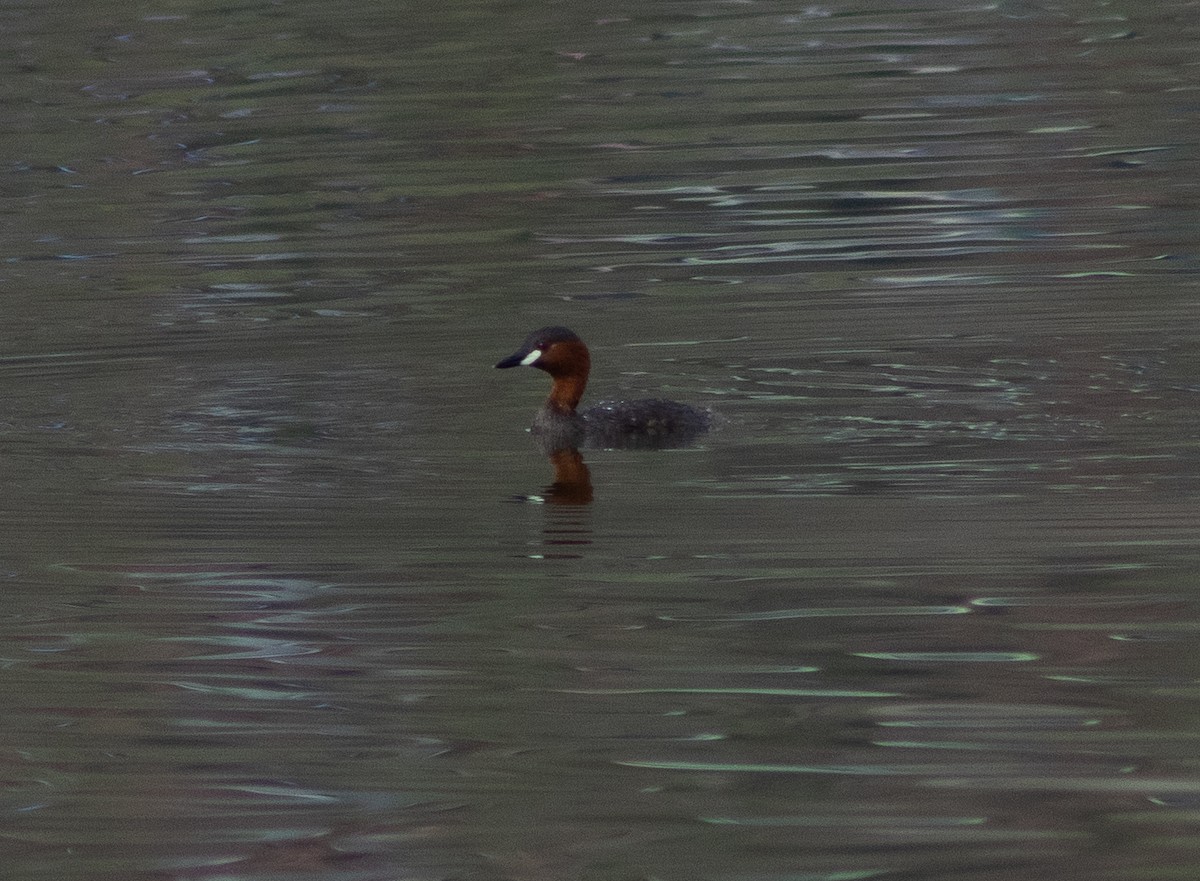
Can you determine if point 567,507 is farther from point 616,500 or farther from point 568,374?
point 568,374

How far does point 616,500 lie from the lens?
6582 mm

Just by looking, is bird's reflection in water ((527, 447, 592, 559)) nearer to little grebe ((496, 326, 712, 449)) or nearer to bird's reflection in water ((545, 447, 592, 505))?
bird's reflection in water ((545, 447, 592, 505))

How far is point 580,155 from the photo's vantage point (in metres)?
12.9

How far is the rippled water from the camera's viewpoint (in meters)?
4.30

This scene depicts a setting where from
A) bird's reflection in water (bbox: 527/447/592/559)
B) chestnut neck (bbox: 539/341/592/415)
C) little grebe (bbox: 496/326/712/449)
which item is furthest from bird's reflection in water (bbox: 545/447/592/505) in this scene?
chestnut neck (bbox: 539/341/592/415)

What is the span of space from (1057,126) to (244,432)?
6.90 metres

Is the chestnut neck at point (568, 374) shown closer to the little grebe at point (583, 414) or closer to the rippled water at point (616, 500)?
the little grebe at point (583, 414)

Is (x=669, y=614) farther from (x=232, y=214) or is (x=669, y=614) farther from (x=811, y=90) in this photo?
(x=811, y=90)

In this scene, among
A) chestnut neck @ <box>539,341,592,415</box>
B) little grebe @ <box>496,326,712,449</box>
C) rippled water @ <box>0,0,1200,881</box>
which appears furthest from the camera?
chestnut neck @ <box>539,341,592,415</box>

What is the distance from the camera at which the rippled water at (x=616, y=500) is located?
14.1 feet

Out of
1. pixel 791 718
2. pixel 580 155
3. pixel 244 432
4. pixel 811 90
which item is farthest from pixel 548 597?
pixel 811 90

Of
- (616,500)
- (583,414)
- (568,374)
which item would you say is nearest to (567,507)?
(616,500)

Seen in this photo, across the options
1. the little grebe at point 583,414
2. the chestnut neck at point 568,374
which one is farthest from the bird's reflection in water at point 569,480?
the chestnut neck at point 568,374

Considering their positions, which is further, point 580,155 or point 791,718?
point 580,155
